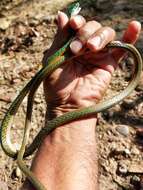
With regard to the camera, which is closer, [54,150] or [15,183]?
[54,150]

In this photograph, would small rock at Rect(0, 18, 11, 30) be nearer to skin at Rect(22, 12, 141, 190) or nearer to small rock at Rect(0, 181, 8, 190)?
small rock at Rect(0, 181, 8, 190)

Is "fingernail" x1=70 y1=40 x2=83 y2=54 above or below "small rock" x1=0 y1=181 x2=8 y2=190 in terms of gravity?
above

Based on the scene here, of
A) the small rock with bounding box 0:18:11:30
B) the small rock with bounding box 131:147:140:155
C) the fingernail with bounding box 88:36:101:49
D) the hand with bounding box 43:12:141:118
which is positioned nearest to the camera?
the fingernail with bounding box 88:36:101:49

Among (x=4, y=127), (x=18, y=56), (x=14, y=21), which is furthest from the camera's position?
(x=14, y=21)

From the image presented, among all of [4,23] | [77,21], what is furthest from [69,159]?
[4,23]

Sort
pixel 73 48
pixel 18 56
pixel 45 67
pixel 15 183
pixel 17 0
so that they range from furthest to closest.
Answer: pixel 17 0, pixel 18 56, pixel 15 183, pixel 45 67, pixel 73 48

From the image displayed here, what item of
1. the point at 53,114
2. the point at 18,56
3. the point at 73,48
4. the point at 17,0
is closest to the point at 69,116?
the point at 53,114

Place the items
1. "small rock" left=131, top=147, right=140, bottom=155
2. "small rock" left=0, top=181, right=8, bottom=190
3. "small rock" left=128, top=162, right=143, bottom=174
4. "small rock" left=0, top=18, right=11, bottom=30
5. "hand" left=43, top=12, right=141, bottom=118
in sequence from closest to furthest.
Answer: "hand" left=43, top=12, right=141, bottom=118 < "small rock" left=128, top=162, right=143, bottom=174 < "small rock" left=131, top=147, right=140, bottom=155 < "small rock" left=0, top=181, right=8, bottom=190 < "small rock" left=0, top=18, right=11, bottom=30

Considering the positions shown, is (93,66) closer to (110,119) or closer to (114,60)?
(114,60)

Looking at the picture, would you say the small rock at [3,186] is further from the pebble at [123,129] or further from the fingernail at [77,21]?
the fingernail at [77,21]

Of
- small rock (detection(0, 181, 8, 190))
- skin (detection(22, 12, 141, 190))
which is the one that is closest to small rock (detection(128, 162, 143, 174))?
skin (detection(22, 12, 141, 190))
